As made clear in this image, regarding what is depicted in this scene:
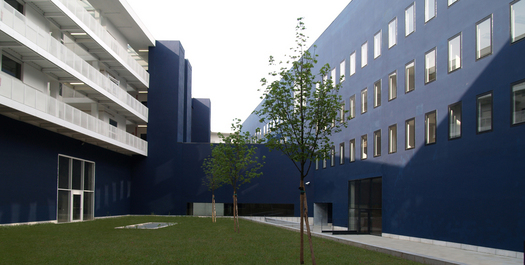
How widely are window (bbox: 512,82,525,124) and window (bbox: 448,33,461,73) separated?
3.59 meters

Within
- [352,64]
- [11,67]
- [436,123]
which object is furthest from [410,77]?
[11,67]

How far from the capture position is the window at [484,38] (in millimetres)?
16500

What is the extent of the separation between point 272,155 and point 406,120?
81.6 feet

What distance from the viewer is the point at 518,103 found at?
48.9ft

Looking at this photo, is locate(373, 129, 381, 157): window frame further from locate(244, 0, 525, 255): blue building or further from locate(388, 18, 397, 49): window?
locate(388, 18, 397, 49): window

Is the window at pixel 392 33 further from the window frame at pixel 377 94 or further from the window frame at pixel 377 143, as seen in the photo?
the window frame at pixel 377 143

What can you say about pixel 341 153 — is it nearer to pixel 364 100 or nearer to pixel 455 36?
pixel 364 100

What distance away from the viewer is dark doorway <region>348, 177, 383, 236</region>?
82.9 feet

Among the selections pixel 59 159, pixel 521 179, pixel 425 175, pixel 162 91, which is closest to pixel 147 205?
pixel 162 91

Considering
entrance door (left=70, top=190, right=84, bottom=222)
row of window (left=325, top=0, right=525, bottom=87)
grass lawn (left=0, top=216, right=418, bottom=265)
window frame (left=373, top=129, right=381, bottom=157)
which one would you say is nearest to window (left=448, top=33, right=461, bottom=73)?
row of window (left=325, top=0, right=525, bottom=87)

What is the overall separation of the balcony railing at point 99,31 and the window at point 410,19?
19.8 meters

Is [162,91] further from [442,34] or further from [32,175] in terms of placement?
[442,34]

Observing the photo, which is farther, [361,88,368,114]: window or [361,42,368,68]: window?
[361,42,368,68]: window

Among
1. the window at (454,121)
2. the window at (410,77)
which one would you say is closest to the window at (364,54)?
the window at (410,77)
